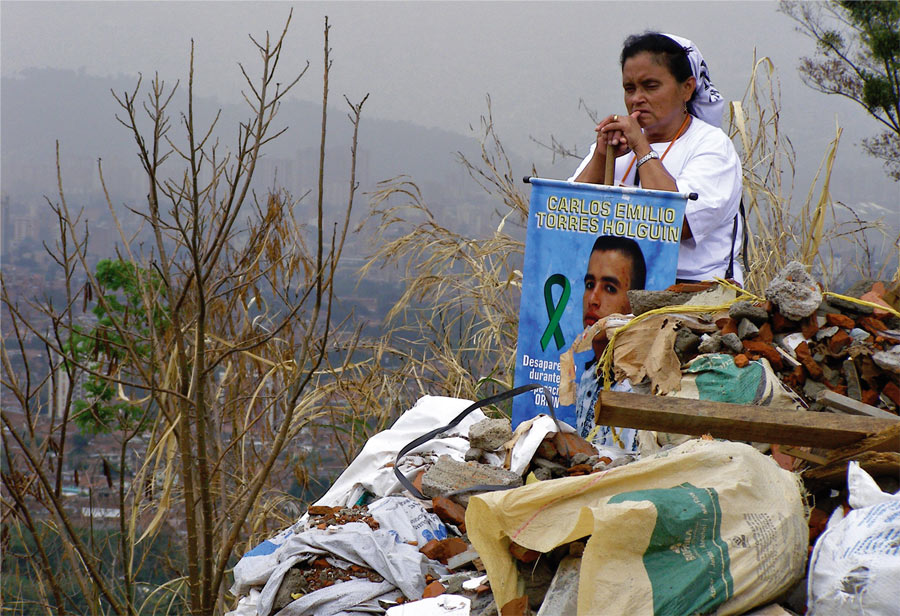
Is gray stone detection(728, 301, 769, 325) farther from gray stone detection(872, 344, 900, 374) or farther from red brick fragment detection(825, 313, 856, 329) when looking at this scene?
gray stone detection(872, 344, 900, 374)

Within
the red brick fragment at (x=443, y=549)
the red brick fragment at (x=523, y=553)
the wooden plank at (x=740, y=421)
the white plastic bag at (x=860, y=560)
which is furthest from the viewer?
the red brick fragment at (x=443, y=549)

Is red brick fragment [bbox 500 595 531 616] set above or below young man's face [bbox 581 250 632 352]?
below

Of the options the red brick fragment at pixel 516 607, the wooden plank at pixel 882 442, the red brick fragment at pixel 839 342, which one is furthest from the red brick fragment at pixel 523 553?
the red brick fragment at pixel 839 342

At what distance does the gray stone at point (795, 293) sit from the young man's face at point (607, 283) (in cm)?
67

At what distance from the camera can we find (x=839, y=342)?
3.19 metres

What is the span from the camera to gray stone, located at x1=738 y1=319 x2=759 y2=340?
3273 mm

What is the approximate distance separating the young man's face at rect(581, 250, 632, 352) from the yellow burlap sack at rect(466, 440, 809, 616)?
153 cm

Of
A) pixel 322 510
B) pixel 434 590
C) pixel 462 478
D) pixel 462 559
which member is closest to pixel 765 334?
pixel 462 478

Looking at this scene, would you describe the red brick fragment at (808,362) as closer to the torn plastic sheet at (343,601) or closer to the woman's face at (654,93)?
the woman's face at (654,93)

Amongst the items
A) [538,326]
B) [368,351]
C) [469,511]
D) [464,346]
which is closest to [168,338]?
[368,351]

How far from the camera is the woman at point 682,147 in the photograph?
3766mm

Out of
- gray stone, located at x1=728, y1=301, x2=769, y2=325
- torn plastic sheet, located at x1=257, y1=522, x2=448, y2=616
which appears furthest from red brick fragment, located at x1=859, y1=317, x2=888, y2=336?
torn plastic sheet, located at x1=257, y1=522, x2=448, y2=616

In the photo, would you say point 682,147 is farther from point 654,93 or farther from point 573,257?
point 573,257

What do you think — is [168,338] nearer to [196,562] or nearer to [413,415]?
[413,415]
